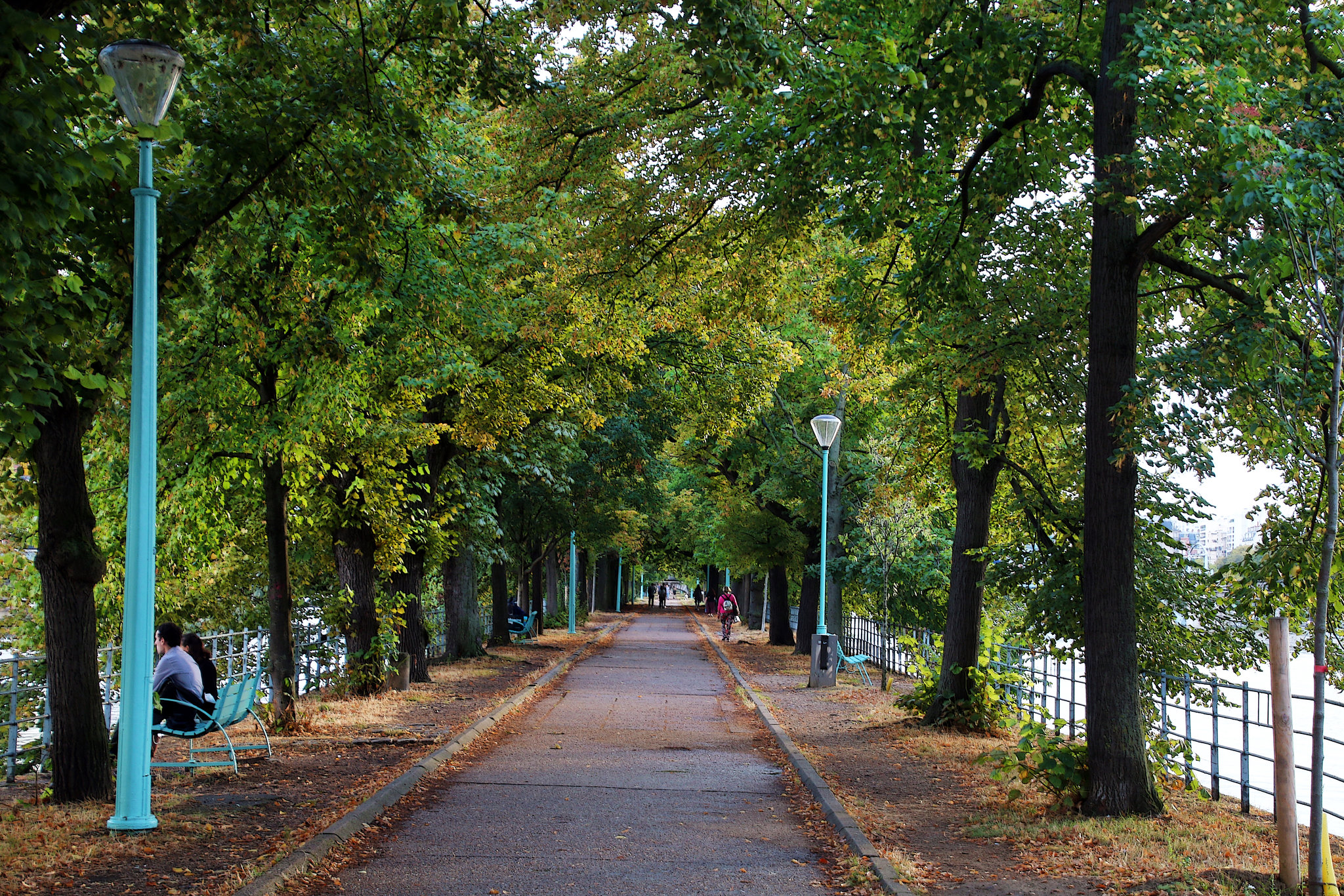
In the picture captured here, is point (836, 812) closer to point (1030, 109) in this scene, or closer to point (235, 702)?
point (235, 702)

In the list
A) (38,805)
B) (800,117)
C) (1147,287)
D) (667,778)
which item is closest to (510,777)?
(667,778)

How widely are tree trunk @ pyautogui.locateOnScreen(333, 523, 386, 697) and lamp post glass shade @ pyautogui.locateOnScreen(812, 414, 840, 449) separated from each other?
856 centimetres

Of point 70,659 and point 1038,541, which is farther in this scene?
point 1038,541

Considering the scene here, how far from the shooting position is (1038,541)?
12062 mm

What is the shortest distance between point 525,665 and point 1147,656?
17.2m

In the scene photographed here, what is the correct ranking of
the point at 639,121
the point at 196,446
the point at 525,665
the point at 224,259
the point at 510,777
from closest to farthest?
the point at 224,259
the point at 510,777
the point at 196,446
the point at 639,121
the point at 525,665

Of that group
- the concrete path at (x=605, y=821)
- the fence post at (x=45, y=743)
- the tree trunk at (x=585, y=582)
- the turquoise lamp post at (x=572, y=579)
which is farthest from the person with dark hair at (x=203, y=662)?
the tree trunk at (x=585, y=582)

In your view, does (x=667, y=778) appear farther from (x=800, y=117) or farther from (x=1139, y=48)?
(x=1139, y=48)

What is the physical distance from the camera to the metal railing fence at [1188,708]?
991 cm

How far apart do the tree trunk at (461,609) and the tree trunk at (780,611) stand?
10.5m

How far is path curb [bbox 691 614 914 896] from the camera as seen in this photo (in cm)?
688

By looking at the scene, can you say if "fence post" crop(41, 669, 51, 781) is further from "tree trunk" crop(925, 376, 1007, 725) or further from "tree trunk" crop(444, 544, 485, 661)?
"tree trunk" crop(444, 544, 485, 661)

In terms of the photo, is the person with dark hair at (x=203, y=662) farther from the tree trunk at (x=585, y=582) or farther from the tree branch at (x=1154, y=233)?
the tree trunk at (x=585, y=582)

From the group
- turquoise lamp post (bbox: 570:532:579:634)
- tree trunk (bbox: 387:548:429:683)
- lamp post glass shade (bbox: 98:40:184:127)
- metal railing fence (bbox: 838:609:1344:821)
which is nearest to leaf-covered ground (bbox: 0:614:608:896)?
lamp post glass shade (bbox: 98:40:184:127)
